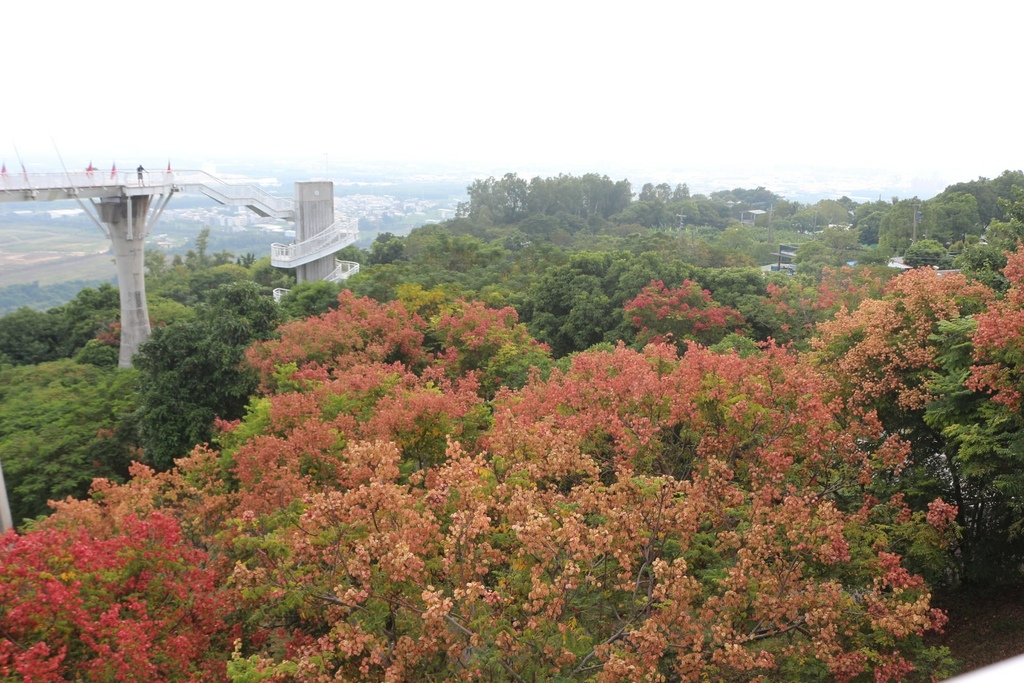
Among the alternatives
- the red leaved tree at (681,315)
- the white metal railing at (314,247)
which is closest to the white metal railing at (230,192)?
the white metal railing at (314,247)

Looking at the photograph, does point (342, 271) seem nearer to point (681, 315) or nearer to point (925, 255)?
point (681, 315)

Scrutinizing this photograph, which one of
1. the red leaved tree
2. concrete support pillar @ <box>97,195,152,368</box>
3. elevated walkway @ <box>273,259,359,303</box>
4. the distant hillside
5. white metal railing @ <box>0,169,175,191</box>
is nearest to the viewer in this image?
white metal railing @ <box>0,169,175,191</box>

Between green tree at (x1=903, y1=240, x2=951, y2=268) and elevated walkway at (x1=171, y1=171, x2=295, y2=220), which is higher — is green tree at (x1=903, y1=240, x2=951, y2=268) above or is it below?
below

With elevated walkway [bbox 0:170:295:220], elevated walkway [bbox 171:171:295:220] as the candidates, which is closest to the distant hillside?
elevated walkway [bbox 171:171:295:220]

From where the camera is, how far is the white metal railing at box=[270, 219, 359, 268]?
30594mm

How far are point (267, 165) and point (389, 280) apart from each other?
7980 centimetres

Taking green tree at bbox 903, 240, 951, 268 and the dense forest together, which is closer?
the dense forest

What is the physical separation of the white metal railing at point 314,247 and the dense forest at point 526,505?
1289 cm

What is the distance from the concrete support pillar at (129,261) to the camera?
22875 millimetres

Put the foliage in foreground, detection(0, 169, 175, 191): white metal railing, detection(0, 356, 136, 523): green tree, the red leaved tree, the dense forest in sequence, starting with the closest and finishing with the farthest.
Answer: the foliage in foreground < the dense forest < detection(0, 356, 136, 523): green tree < detection(0, 169, 175, 191): white metal railing < the red leaved tree

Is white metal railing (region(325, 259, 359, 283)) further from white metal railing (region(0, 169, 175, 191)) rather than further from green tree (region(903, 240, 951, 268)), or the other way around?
green tree (region(903, 240, 951, 268))

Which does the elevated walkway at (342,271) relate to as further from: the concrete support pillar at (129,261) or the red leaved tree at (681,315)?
the red leaved tree at (681,315)

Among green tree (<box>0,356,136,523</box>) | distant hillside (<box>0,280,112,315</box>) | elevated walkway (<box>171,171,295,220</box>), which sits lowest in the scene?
distant hillside (<box>0,280,112,315</box>)

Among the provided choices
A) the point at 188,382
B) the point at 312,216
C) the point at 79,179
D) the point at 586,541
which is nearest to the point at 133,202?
the point at 79,179
